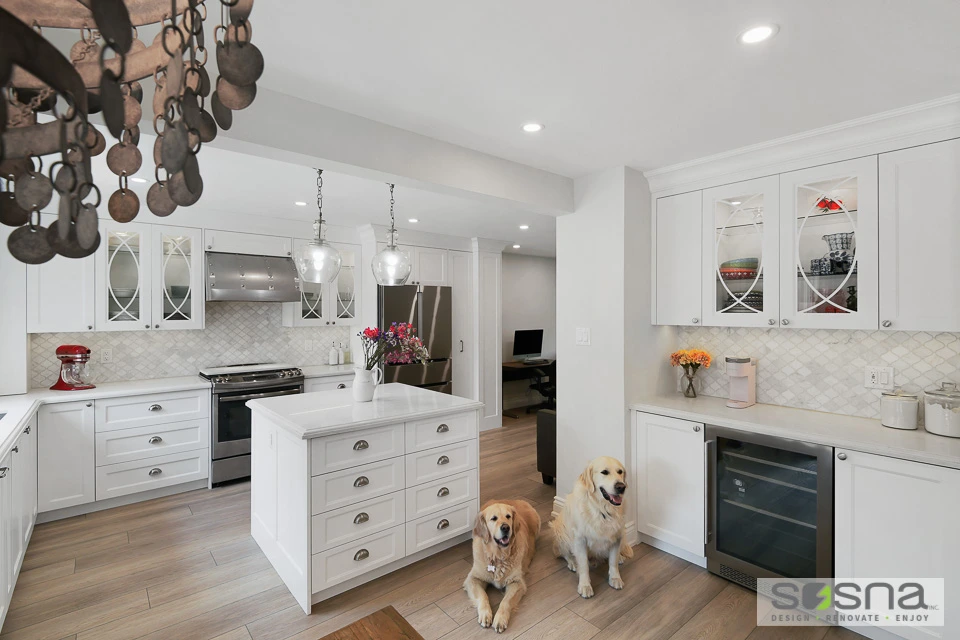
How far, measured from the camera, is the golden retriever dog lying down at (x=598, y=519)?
2543 millimetres

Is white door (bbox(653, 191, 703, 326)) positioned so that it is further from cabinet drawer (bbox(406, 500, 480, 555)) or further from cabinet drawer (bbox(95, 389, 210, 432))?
cabinet drawer (bbox(95, 389, 210, 432))

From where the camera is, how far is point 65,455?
11.3 ft

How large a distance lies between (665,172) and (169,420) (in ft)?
13.9

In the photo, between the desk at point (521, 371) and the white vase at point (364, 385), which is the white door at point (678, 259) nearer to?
the white vase at point (364, 385)

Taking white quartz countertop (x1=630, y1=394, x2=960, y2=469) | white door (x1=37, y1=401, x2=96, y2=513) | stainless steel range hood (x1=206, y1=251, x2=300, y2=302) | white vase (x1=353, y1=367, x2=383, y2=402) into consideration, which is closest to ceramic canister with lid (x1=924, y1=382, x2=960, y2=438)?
white quartz countertop (x1=630, y1=394, x2=960, y2=469)

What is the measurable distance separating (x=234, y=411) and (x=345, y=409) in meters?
1.92

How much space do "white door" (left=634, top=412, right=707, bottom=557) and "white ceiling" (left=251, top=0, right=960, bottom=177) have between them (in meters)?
1.71

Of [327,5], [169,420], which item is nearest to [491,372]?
[169,420]

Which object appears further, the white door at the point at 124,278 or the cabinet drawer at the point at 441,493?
the white door at the point at 124,278

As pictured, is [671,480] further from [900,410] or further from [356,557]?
[356,557]

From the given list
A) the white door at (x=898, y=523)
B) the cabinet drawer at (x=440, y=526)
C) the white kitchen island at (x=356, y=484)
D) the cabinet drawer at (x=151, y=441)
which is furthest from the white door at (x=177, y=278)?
the white door at (x=898, y=523)

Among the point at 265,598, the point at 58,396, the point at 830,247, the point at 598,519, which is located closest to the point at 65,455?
the point at 58,396

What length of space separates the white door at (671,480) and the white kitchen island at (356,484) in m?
1.08

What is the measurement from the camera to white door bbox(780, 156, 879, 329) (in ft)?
7.95
